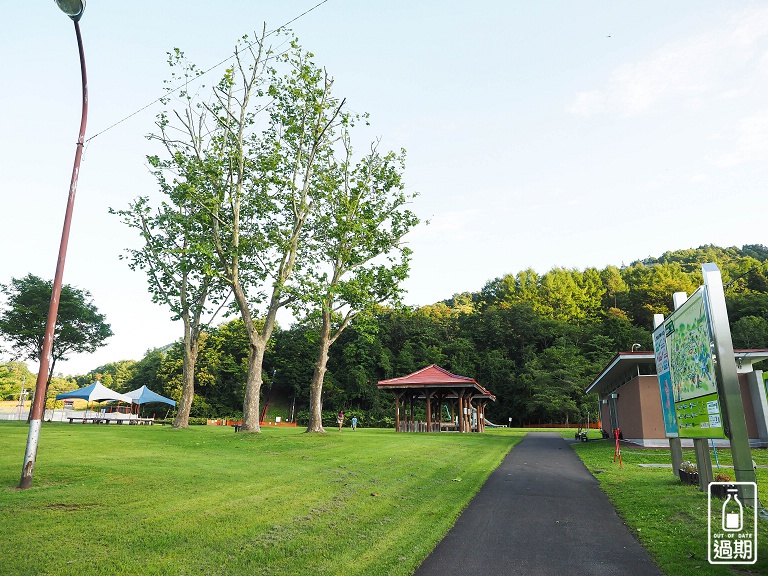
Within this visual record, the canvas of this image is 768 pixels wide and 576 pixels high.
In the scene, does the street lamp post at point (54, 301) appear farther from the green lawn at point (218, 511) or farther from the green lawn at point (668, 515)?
the green lawn at point (668, 515)

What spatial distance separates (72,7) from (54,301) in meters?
4.86

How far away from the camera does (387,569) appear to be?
15.8 ft

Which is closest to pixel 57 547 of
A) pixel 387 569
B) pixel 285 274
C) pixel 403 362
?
pixel 387 569

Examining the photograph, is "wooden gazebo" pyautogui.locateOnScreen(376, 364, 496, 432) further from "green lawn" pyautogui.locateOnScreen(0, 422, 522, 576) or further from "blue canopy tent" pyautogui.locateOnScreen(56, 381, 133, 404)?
"blue canopy tent" pyautogui.locateOnScreen(56, 381, 133, 404)

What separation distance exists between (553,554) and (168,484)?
607 centimetres

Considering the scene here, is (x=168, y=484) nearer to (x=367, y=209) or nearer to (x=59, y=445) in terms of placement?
(x=59, y=445)

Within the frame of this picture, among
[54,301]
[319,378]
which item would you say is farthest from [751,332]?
[54,301]

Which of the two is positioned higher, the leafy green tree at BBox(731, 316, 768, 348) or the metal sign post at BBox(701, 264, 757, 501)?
the leafy green tree at BBox(731, 316, 768, 348)

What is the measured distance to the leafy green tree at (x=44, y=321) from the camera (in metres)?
28.1

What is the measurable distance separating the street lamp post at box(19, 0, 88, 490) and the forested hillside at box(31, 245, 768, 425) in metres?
47.3

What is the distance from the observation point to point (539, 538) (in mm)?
6242

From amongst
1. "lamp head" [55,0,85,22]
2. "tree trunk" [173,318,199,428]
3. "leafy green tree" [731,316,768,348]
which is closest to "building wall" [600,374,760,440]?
"tree trunk" [173,318,199,428]

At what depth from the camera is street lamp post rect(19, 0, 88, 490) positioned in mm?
7430

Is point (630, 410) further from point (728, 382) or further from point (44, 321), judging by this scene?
point (44, 321)
